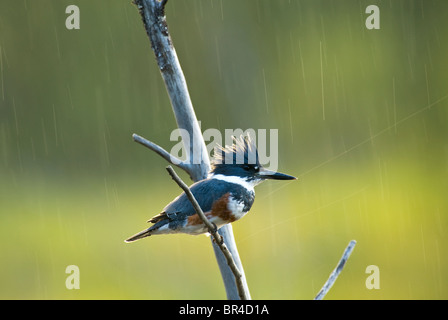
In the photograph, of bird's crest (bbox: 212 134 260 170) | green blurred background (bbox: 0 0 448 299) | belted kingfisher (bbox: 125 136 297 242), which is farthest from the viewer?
green blurred background (bbox: 0 0 448 299)

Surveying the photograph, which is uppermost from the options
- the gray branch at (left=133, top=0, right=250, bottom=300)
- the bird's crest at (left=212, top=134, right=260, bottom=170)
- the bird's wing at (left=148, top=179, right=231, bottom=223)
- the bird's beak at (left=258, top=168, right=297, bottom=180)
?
the gray branch at (left=133, top=0, right=250, bottom=300)

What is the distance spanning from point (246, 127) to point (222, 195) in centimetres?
650

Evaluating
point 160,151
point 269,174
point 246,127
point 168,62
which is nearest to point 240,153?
point 269,174

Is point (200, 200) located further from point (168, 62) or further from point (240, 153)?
point (168, 62)

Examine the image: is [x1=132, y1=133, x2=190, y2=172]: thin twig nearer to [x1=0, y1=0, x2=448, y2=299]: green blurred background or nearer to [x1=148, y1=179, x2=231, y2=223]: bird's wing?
→ [x1=148, y1=179, x2=231, y2=223]: bird's wing

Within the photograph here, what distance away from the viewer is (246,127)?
324 inches

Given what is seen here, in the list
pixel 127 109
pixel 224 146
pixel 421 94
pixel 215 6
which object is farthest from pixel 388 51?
pixel 224 146

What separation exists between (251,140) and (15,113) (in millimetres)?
9026

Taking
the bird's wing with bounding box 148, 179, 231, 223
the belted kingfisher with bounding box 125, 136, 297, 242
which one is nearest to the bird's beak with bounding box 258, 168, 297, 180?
the belted kingfisher with bounding box 125, 136, 297, 242

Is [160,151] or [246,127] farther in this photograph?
[246,127]

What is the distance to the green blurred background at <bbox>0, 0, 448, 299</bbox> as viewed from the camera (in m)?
6.31

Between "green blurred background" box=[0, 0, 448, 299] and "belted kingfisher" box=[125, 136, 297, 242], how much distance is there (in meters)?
3.84

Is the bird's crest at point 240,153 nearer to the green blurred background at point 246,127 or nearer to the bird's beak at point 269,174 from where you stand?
the bird's beak at point 269,174

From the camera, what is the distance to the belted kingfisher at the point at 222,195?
1.76m
